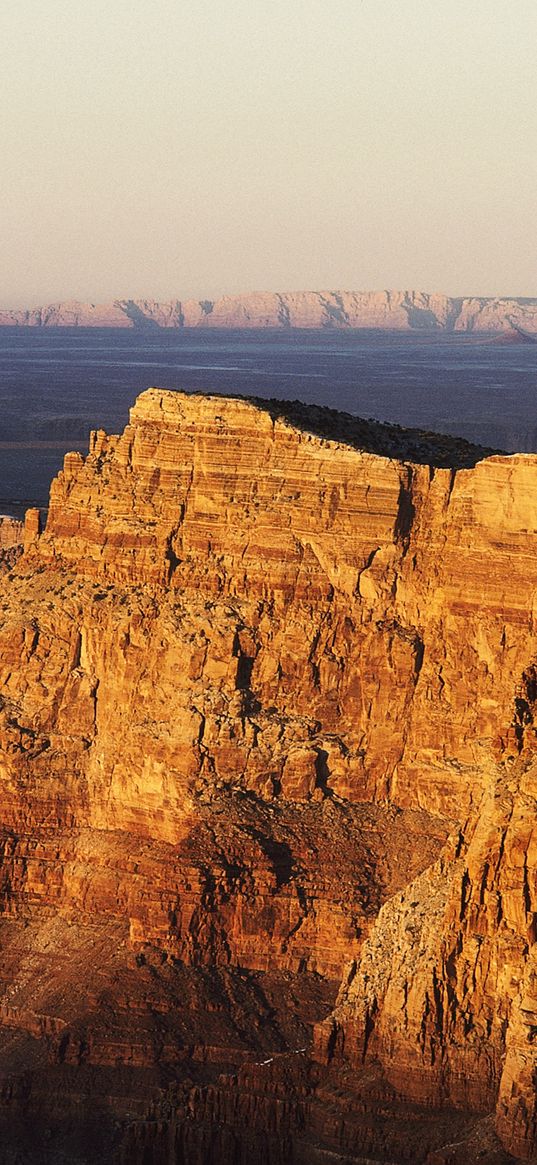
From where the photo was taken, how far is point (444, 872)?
39.7 m

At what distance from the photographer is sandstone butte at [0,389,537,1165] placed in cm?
4300

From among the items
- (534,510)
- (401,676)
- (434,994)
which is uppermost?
(534,510)

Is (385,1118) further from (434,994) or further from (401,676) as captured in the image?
(401,676)

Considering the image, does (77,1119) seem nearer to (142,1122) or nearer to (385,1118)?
(142,1122)

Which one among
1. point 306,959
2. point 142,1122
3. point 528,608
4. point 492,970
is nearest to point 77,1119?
point 142,1122

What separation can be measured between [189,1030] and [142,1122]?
3015 millimetres

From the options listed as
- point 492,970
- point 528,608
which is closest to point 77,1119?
point 492,970

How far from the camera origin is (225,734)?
4756cm

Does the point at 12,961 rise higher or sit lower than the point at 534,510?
lower

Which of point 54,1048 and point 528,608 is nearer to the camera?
point 54,1048

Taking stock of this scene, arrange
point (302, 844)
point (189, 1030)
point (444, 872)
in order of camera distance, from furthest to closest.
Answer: point (302, 844)
point (189, 1030)
point (444, 872)

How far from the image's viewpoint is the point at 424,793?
156 ft

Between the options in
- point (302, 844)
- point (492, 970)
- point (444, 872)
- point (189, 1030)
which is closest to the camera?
point (492, 970)

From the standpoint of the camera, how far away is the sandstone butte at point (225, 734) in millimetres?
43000
